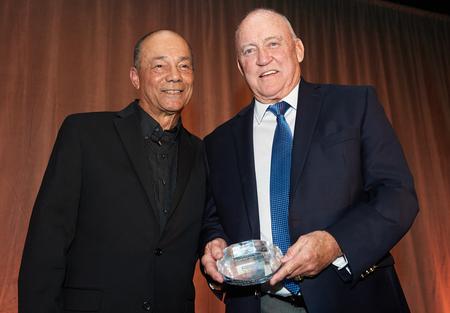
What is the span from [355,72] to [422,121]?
885 millimetres

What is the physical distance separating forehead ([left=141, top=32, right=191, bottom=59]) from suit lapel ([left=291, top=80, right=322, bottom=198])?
0.60m

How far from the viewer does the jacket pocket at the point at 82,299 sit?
1395 mm

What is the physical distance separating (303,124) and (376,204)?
0.35m

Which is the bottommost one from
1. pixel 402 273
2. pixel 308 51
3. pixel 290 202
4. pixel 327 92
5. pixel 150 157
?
pixel 402 273

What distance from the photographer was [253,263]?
1.15m

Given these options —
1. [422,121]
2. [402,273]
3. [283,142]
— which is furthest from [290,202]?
[422,121]

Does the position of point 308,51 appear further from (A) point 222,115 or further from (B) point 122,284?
(B) point 122,284

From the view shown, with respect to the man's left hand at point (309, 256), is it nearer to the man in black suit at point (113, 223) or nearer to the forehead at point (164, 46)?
the man in black suit at point (113, 223)

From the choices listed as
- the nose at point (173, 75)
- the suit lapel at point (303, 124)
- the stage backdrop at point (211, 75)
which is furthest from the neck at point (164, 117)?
the stage backdrop at point (211, 75)

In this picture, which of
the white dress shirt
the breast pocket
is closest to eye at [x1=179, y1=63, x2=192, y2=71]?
the white dress shirt

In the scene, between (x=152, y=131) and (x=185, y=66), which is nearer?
(x=152, y=131)

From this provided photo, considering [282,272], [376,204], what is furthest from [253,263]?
[376,204]

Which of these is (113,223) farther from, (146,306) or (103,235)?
(146,306)

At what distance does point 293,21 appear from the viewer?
4.15m
